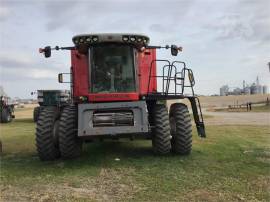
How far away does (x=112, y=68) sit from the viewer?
11.1 metres

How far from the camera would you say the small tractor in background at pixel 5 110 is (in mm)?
28609

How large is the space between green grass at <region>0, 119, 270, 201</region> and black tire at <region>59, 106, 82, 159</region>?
26 cm

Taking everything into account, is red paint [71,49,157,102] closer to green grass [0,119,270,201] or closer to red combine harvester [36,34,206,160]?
red combine harvester [36,34,206,160]

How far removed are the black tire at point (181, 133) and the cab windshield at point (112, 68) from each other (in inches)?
53.0

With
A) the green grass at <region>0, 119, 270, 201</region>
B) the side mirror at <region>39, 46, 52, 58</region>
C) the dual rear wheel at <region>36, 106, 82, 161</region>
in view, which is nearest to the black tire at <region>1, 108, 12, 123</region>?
the green grass at <region>0, 119, 270, 201</region>

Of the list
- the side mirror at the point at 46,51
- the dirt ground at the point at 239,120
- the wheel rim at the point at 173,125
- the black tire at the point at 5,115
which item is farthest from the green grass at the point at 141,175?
the black tire at the point at 5,115

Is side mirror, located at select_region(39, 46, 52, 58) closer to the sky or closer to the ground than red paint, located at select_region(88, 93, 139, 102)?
closer to the sky

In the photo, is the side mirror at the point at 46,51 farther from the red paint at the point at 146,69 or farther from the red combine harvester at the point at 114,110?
the red paint at the point at 146,69

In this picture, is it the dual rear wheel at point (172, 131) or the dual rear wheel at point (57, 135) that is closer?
the dual rear wheel at point (57, 135)

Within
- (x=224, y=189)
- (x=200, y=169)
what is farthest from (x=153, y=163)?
(x=224, y=189)

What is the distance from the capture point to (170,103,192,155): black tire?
1098cm

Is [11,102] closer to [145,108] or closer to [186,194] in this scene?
[145,108]

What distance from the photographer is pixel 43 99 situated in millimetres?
28203

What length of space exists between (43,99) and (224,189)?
2177cm
